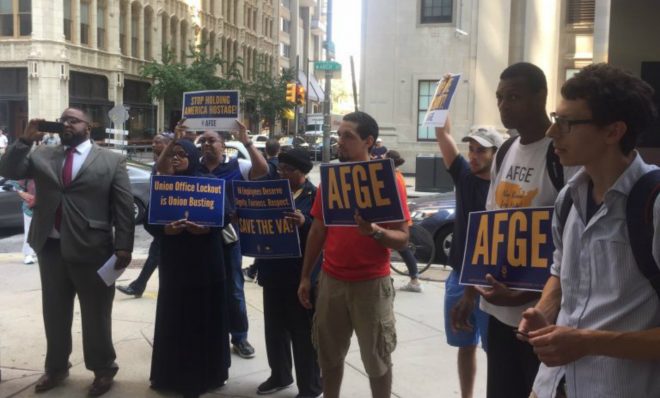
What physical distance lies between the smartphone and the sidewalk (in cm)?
186

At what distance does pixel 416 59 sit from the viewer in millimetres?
25422

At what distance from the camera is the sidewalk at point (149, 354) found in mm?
4906

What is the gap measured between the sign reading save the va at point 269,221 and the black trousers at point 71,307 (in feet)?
3.67

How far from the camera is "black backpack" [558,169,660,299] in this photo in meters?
1.91

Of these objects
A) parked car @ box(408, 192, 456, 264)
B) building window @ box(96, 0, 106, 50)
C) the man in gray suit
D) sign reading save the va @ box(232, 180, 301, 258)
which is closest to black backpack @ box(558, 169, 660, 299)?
sign reading save the va @ box(232, 180, 301, 258)

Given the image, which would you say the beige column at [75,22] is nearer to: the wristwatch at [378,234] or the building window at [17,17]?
the building window at [17,17]

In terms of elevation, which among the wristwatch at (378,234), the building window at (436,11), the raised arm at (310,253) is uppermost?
the building window at (436,11)

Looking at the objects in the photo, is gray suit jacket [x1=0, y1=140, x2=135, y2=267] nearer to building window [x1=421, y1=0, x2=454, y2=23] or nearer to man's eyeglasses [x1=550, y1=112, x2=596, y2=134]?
man's eyeglasses [x1=550, y1=112, x2=596, y2=134]

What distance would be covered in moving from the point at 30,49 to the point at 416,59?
67.1 feet

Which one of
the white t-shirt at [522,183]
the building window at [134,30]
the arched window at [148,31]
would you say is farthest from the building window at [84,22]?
the white t-shirt at [522,183]

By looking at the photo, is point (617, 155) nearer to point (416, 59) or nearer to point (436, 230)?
point (436, 230)

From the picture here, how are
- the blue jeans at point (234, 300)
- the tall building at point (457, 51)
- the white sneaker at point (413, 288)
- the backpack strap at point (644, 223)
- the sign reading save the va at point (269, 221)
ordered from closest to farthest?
the backpack strap at point (644, 223)
the sign reading save the va at point (269, 221)
the blue jeans at point (234, 300)
the white sneaker at point (413, 288)
the tall building at point (457, 51)

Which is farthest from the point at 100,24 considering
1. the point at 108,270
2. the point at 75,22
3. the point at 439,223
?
the point at 108,270

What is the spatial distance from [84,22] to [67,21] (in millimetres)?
1411
